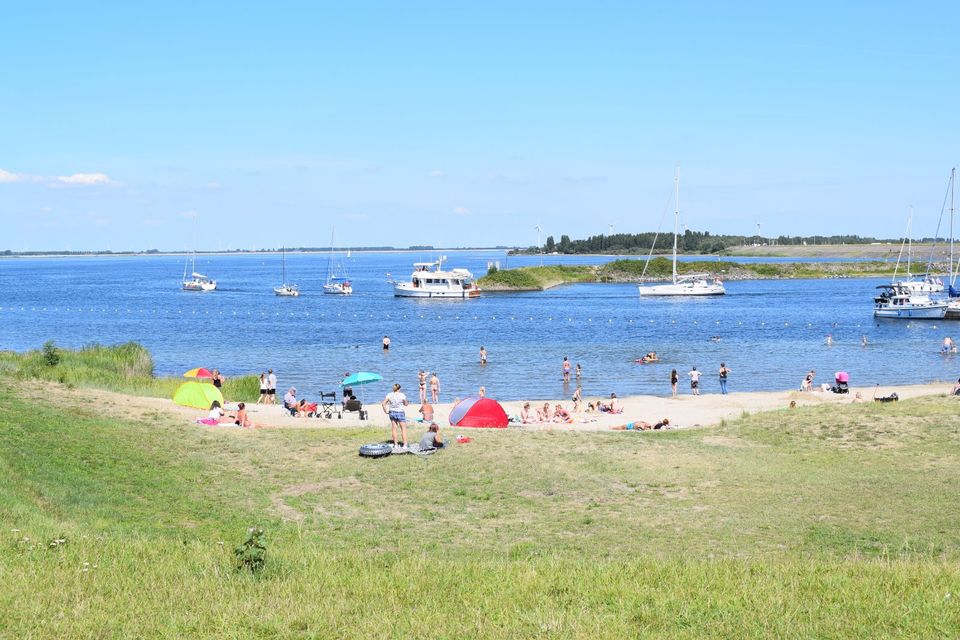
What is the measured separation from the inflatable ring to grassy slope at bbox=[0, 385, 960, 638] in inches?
13.7

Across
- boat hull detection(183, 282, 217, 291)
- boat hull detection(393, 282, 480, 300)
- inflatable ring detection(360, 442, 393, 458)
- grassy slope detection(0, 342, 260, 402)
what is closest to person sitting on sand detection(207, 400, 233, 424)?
grassy slope detection(0, 342, 260, 402)

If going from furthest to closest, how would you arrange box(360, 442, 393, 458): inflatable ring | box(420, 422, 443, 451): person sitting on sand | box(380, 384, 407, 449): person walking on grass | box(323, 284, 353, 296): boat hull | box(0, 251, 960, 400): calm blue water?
box(323, 284, 353, 296): boat hull
box(0, 251, 960, 400): calm blue water
box(380, 384, 407, 449): person walking on grass
box(420, 422, 443, 451): person sitting on sand
box(360, 442, 393, 458): inflatable ring

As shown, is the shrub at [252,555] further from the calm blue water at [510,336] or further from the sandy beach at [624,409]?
the calm blue water at [510,336]

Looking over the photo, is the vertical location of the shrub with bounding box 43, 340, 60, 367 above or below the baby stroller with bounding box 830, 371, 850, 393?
above

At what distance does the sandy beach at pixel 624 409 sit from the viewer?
26531 mm

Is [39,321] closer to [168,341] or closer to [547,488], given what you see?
[168,341]

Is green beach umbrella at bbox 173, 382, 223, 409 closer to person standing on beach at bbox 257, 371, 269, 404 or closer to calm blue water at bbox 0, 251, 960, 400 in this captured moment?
person standing on beach at bbox 257, 371, 269, 404

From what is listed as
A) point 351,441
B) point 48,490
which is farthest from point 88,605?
point 351,441

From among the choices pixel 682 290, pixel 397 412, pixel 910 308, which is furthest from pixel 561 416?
pixel 682 290

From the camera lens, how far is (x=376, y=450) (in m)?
20.4

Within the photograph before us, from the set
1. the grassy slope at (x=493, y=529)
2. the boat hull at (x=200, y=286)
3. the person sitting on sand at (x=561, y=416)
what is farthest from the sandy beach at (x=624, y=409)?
the boat hull at (x=200, y=286)

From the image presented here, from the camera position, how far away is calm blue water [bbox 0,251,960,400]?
46812 mm

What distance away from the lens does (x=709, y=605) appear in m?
9.17

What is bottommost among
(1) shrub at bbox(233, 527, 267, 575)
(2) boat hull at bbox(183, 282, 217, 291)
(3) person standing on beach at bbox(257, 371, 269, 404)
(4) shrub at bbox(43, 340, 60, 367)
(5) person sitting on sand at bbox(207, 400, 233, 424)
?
(2) boat hull at bbox(183, 282, 217, 291)
